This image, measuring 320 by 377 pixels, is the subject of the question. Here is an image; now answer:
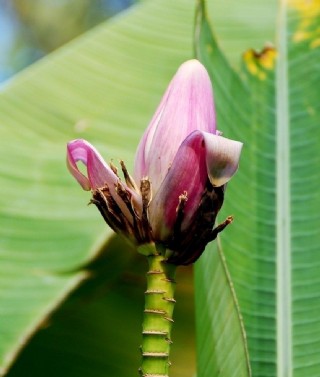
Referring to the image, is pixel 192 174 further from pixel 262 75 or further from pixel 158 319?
pixel 262 75

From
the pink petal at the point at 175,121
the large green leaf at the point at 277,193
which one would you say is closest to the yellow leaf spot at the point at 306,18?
the large green leaf at the point at 277,193

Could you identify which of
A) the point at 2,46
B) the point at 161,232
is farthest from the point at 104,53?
the point at 2,46

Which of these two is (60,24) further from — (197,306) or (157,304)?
(157,304)

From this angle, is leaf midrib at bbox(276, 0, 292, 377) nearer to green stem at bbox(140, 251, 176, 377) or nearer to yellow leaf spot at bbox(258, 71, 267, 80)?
yellow leaf spot at bbox(258, 71, 267, 80)

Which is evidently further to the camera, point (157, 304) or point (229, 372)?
point (229, 372)

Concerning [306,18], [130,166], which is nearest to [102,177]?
[130,166]

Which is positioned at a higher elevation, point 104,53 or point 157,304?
point 104,53
